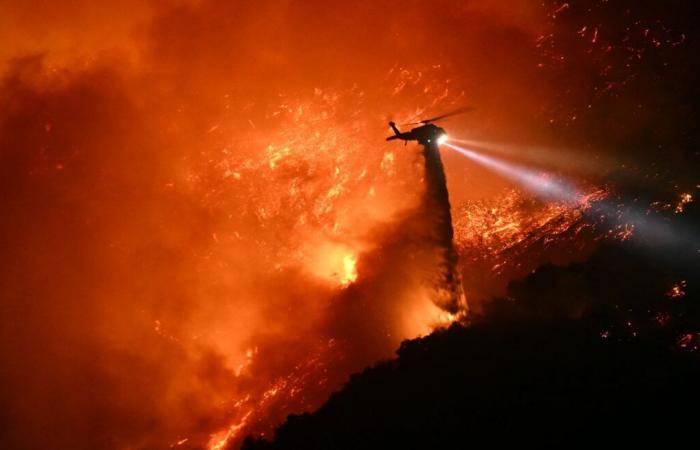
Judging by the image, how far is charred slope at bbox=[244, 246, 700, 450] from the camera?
28.8 ft

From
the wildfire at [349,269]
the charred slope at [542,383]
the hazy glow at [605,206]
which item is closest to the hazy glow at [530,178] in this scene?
the hazy glow at [605,206]

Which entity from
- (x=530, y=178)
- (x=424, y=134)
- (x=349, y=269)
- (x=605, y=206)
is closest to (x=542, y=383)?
(x=424, y=134)

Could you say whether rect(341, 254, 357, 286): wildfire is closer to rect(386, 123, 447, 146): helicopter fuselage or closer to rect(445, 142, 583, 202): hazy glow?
rect(445, 142, 583, 202): hazy glow

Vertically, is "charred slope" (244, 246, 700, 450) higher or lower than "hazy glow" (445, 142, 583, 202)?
lower

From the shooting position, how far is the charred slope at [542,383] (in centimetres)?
877

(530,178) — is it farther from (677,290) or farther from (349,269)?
(349,269)

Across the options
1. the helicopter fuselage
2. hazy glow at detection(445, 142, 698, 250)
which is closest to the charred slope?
hazy glow at detection(445, 142, 698, 250)

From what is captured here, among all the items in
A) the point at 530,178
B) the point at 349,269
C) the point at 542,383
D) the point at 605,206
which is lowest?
the point at 542,383

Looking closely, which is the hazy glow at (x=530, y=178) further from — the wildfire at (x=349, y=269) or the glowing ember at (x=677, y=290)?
the wildfire at (x=349, y=269)

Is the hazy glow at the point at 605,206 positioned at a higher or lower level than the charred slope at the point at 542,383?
higher

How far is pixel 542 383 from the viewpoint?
381 inches

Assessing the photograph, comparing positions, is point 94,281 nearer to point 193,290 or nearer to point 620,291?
point 193,290

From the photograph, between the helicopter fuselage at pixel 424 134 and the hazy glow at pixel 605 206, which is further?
the helicopter fuselage at pixel 424 134

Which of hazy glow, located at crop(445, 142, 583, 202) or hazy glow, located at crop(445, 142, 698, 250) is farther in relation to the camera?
hazy glow, located at crop(445, 142, 583, 202)
